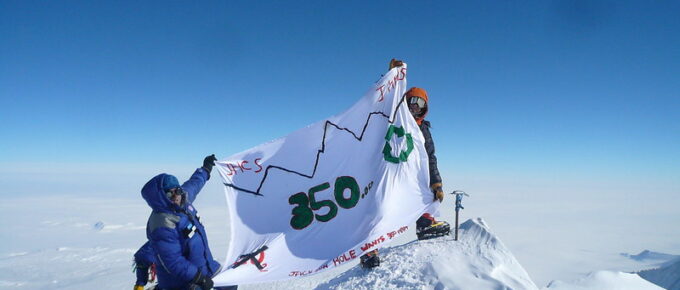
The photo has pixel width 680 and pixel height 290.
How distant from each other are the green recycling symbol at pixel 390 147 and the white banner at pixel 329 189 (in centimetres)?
2

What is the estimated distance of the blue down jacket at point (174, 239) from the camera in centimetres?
414

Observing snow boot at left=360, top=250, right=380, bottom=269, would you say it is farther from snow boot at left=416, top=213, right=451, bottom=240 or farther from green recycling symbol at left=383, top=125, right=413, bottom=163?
green recycling symbol at left=383, top=125, right=413, bottom=163

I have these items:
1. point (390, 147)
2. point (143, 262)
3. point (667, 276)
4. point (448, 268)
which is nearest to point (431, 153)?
point (390, 147)

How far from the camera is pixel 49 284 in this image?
7244 centimetres

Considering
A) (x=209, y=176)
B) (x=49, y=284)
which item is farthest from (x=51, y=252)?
(x=209, y=176)

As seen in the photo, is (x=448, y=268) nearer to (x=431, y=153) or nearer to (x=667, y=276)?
(x=431, y=153)

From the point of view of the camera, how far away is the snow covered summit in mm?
4871

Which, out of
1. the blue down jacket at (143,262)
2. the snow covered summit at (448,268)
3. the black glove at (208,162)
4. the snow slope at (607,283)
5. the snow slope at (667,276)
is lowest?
the snow slope at (667,276)

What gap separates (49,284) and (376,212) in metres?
103

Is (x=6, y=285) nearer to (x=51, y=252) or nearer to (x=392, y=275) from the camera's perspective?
(x=51, y=252)

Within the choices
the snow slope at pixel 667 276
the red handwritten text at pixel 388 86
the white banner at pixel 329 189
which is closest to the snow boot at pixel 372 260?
the white banner at pixel 329 189

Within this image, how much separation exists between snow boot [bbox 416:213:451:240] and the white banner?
5.03ft

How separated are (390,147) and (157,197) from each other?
3.62m

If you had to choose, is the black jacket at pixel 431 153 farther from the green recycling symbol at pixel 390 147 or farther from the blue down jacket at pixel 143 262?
the blue down jacket at pixel 143 262
